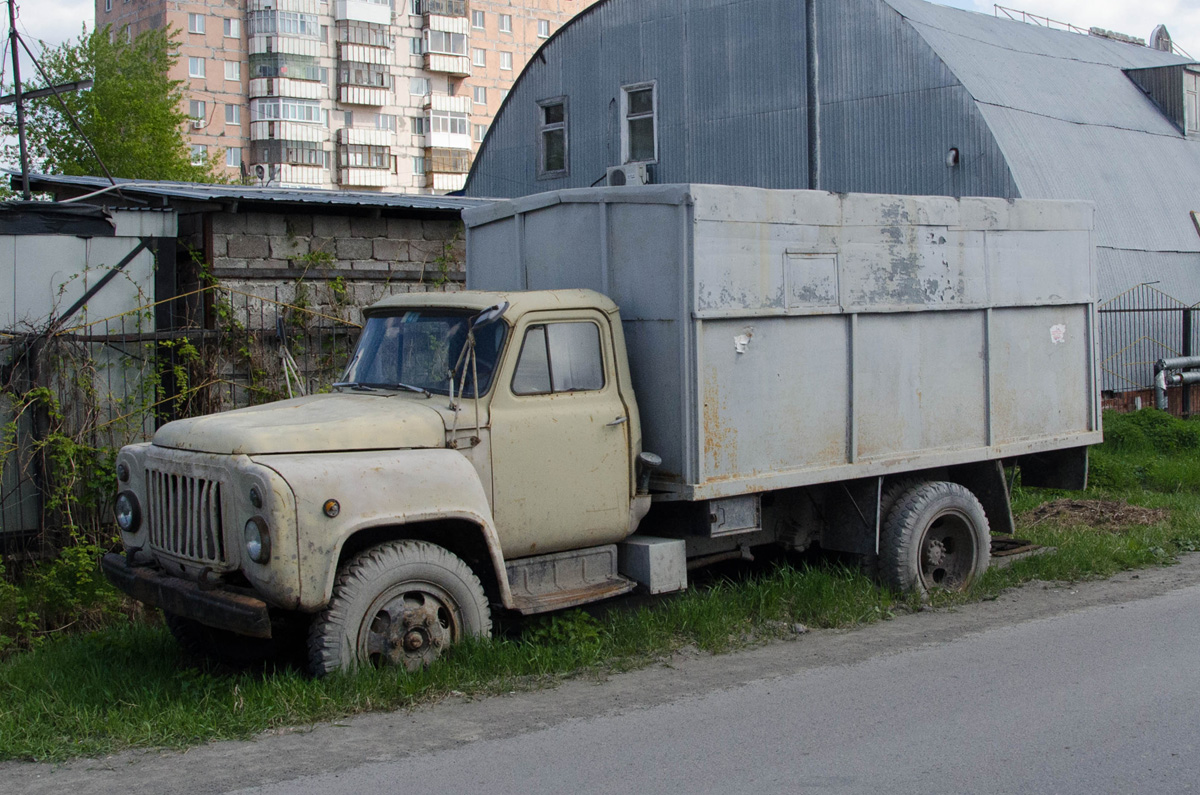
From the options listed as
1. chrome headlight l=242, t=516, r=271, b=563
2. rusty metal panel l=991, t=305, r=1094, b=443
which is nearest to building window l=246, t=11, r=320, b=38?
rusty metal panel l=991, t=305, r=1094, b=443

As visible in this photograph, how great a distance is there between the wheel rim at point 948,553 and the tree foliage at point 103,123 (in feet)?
82.9

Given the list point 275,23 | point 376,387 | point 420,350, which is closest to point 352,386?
point 376,387

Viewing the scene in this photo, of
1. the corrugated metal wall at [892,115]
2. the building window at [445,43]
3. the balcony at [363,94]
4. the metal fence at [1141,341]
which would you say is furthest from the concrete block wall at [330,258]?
the building window at [445,43]

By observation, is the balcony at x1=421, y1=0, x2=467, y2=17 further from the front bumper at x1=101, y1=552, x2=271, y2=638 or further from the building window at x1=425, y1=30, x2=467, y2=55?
the front bumper at x1=101, y1=552, x2=271, y2=638

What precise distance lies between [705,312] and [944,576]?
314 cm

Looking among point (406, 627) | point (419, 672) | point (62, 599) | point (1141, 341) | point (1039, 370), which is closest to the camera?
point (419, 672)

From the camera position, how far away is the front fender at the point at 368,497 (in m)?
5.98

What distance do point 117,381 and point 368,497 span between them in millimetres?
4492

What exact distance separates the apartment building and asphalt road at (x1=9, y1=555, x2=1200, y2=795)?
55.0 m

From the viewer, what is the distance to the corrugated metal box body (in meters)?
7.47

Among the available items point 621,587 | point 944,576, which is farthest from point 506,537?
point 944,576

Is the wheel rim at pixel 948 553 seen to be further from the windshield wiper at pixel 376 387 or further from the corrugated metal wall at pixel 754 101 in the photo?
the corrugated metal wall at pixel 754 101

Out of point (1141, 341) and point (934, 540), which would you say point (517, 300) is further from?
point (1141, 341)

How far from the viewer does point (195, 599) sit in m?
6.20
